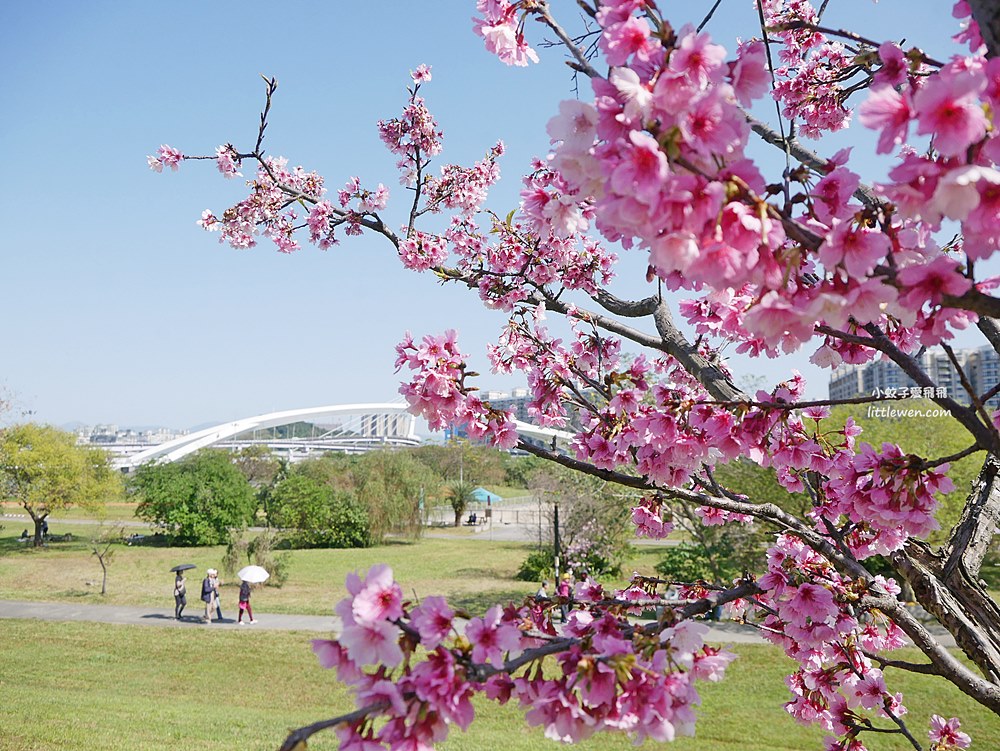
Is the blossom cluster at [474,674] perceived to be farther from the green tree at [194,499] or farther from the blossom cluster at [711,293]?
the green tree at [194,499]

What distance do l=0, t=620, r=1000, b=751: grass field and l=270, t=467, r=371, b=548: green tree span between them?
13.8m

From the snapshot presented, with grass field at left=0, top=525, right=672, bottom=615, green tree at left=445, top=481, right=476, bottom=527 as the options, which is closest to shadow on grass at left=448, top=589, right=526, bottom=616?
grass field at left=0, top=525, right=672, bottom=615

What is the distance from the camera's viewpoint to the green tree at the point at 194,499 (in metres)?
25.0

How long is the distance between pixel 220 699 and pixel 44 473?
17.5 meters

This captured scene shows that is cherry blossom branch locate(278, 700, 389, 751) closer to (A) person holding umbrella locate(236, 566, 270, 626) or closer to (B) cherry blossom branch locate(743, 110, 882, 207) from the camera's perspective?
(B) cherry blossom branch locate(743, 110, 882, 207)

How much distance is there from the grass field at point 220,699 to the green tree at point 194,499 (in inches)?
528

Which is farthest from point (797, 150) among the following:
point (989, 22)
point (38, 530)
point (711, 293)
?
point (38, 530)

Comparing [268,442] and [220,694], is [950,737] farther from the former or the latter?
[268,442]

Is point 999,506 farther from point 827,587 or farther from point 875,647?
point 875,647

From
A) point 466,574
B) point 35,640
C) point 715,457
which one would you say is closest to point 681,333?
point 715,457

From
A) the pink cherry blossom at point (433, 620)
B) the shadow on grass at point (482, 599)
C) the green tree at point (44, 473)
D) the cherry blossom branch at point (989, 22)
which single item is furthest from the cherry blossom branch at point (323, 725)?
the green tree at point (44, 473)

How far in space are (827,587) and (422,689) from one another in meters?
1.57

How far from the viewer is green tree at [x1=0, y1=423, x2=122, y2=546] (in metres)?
22.0

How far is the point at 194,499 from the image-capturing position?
25469 millimetres
